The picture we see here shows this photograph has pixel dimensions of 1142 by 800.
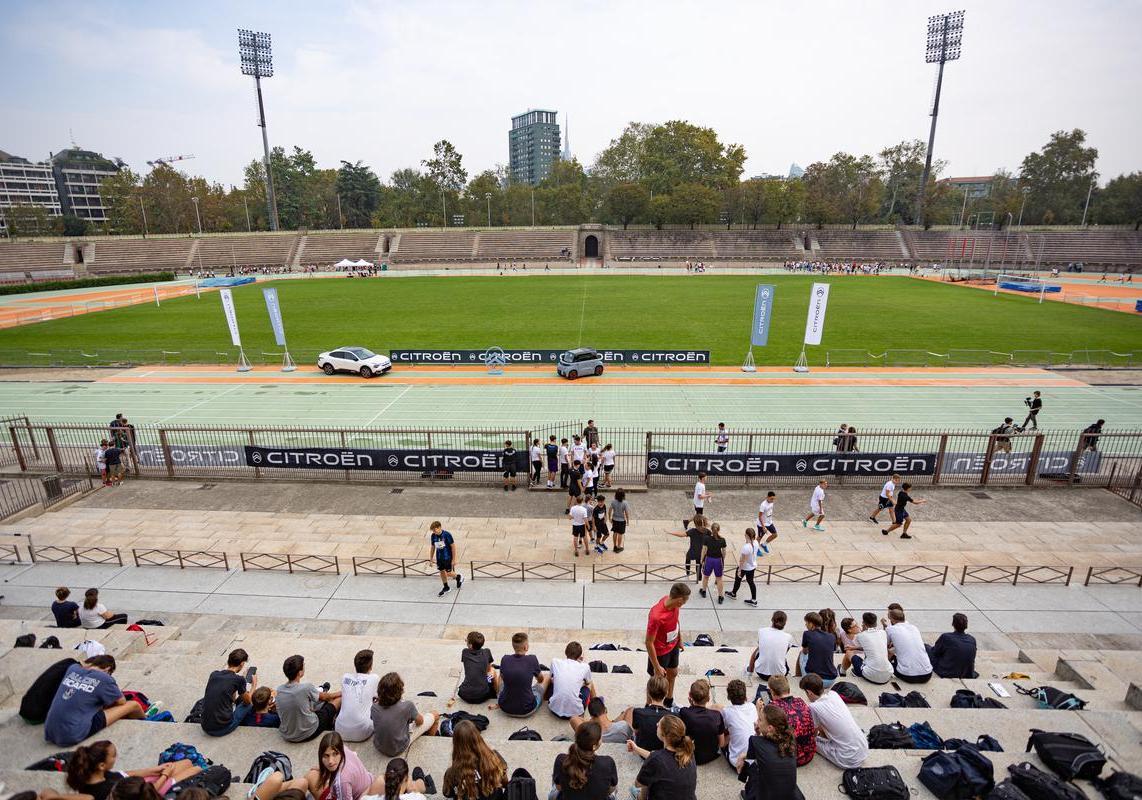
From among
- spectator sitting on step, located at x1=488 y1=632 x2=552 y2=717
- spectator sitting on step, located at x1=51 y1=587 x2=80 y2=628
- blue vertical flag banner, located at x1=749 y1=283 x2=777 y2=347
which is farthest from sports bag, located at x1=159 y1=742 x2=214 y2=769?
blue vertical flag banner, located at x1=749 y1=283 x2=777 y2=347

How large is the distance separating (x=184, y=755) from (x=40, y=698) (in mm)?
1892

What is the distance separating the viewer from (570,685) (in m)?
6.89

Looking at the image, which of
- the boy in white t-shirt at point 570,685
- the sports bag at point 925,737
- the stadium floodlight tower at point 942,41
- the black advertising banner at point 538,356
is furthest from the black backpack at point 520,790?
the stadium floodlight tower at point 942,41

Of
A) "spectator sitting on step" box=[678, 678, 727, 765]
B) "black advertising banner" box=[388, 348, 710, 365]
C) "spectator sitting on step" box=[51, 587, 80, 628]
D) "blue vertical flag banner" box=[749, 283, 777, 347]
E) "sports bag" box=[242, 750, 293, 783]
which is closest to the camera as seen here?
"sports bag" box=[242, 750, 293, 783]

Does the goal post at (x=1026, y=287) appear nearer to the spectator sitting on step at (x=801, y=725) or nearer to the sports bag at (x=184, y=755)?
the spectator sitting on step at (x=801, y=725)

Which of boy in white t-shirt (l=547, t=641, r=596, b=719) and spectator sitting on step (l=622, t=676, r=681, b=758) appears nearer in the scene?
spectator sitting on step (l=622, t=676, r=681, b=758)

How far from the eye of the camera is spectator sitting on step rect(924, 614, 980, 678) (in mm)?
8188

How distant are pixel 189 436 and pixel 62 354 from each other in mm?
18726

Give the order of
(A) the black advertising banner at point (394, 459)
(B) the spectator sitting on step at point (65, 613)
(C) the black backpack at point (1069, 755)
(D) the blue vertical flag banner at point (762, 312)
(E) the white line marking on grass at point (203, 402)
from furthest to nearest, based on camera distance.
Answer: (D) the blue vertical flag banner at point (762, 312), (E) the white line marking on grass at point (203, 402), (A) the black advertising banner at point (394, 459), (B) the spectator sitting on step at point (65, 613), (C) the black backpack at point (1069, 755)

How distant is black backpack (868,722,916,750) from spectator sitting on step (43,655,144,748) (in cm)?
797

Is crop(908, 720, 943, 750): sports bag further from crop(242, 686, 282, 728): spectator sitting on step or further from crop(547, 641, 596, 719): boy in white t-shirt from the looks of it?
crop(242, 686, 282, 728): spectator sitting on step

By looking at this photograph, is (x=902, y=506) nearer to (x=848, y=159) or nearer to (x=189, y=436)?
(x=189, y=436)

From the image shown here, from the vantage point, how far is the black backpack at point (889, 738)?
245 inches

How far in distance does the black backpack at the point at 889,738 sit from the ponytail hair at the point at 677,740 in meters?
2.58
